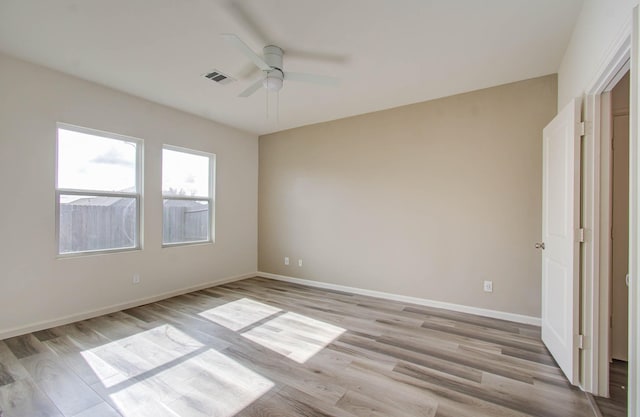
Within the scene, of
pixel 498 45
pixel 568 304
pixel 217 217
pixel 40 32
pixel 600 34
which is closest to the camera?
pixel 600 34

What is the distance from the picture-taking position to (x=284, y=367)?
2279 mm

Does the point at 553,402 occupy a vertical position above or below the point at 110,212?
below

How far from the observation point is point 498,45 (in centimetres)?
252

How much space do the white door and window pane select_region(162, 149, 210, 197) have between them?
447cm

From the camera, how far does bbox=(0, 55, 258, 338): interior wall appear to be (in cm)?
274

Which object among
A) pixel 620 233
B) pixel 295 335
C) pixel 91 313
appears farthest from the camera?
pixel 91 313

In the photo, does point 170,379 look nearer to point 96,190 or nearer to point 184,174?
point 96,190

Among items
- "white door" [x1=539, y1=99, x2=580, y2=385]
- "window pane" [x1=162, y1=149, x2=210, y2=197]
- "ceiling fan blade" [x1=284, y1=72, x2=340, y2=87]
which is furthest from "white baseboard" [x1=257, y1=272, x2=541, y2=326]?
"ceiling fan blade" [x1=284, y1=72, x2=340, y2=87]

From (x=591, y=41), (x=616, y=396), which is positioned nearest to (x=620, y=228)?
(x=616, y=396)

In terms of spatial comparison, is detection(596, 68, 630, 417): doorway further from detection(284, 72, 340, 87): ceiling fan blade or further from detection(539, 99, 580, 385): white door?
detection(284, 72, 340, 87): ceiling fan blade

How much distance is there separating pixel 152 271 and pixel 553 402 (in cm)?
431

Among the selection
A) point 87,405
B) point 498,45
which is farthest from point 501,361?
point 87,405

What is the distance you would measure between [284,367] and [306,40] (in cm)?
273

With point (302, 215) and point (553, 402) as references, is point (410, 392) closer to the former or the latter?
point (553, 402)
